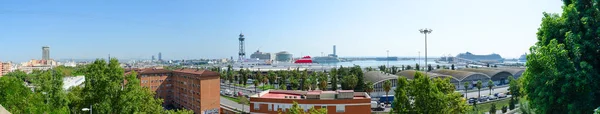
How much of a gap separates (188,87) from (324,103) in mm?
22284

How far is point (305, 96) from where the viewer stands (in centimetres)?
2355

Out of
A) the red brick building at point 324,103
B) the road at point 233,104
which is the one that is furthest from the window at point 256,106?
the road at point 233,104

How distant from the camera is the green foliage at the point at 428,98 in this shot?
1392cm

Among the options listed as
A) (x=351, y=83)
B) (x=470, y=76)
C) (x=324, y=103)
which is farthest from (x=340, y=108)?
(x=470, y=76)

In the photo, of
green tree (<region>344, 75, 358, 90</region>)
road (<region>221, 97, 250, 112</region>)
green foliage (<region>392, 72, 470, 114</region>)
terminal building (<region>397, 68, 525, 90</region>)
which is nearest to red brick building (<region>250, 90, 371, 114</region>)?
green foliage (<region>392, 72, 470, 114</region>)

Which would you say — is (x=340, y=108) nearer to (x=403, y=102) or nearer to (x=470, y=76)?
(x=403, y=102)

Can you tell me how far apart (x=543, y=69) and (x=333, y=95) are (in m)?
14.7

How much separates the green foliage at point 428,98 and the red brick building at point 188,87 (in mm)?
25342

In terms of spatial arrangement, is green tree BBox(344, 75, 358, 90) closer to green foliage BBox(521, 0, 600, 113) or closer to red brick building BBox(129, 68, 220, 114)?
red brick building BBox(129, 68, 220, 114)

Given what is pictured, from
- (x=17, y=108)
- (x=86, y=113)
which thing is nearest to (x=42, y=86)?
(x=17, y=108)

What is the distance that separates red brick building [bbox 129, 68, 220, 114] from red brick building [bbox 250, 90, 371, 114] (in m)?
14.7

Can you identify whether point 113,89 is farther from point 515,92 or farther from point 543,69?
point 515,92

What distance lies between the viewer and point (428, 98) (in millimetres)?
14086

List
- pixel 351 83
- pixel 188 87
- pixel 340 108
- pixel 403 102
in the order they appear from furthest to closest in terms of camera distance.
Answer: pixel 351 83, pixel 188 87, pixel 340 108, pixel 403 102
